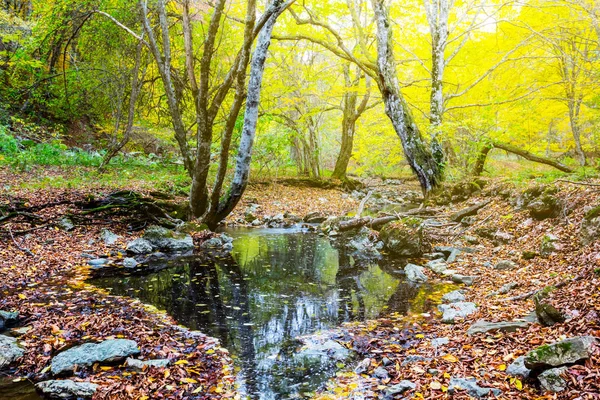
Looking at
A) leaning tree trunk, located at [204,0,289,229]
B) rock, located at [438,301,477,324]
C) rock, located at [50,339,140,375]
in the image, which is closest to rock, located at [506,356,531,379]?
rock, located at [438,301,477,324]

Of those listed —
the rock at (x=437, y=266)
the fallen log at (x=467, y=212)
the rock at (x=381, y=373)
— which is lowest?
the rock at (x=381, y=373)

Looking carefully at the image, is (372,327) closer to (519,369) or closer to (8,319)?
(519,369)

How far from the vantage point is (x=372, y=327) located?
428 centimetres

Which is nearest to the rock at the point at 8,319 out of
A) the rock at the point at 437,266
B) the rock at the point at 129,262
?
the rock at the point at 129,262

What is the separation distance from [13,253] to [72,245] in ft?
3.59

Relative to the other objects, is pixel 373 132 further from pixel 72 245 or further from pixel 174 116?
pixel 72 245

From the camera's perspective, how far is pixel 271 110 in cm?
1549

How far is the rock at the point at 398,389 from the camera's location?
2830 mm

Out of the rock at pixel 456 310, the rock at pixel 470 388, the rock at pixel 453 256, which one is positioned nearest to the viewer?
the rock at pixel 470 388

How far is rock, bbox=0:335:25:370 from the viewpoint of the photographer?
3.15 m

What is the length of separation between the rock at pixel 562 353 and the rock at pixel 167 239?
6.97 metres

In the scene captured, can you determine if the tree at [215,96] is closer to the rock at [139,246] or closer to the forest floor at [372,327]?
the rock at [139,246]

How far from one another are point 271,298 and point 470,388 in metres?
3.16

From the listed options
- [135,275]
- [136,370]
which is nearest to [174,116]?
[135,275]
